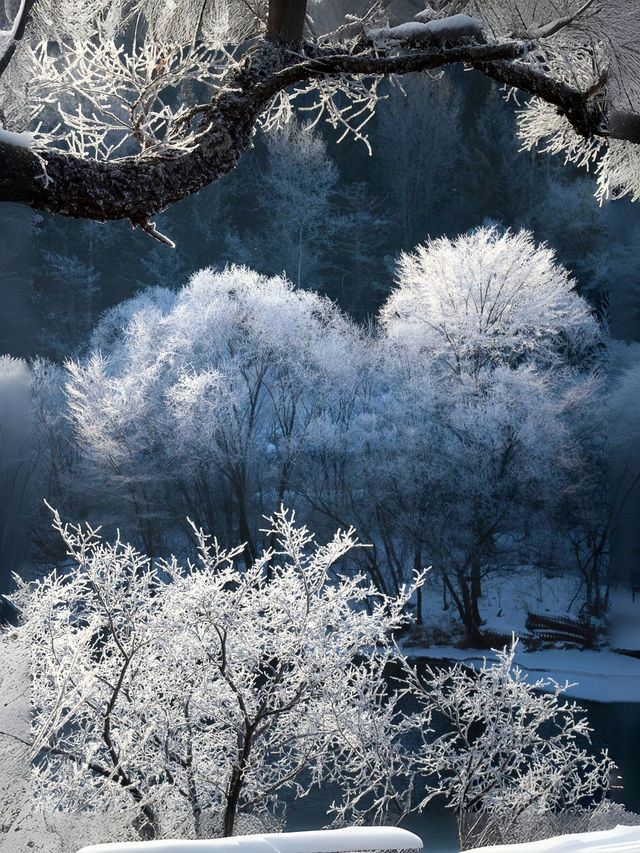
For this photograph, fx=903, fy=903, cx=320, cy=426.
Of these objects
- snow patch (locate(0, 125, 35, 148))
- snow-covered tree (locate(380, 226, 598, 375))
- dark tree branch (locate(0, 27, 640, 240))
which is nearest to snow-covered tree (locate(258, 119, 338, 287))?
snow-covered tree (locate(380, 226, 598, 375))

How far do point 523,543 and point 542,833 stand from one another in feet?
17.4

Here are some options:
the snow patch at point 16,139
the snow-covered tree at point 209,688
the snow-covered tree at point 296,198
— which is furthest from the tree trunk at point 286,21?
the snow-covered tree at point 296,198

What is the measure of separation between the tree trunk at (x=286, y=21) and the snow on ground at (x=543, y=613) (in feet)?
23.4

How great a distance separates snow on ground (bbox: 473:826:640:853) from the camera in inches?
51.7

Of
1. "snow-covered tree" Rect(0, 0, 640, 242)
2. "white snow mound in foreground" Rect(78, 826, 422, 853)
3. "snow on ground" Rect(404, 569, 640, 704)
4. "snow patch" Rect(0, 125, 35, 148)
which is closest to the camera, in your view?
"white snow mound in foreground" Rect(78, 826, 422, 853)

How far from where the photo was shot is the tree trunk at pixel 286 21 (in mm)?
2176

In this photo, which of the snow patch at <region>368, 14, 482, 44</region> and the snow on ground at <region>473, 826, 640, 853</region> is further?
the snow patch at <region>368, 14, 482, 44</region>

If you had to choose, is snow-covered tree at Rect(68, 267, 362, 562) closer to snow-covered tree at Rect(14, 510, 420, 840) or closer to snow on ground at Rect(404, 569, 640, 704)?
snow on ground at Rect(404, 569, 640, 704)

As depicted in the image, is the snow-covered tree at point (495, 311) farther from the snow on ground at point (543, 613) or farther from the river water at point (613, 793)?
the river water at point (613, 793)

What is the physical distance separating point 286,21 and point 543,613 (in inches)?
294

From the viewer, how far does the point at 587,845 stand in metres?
1.38

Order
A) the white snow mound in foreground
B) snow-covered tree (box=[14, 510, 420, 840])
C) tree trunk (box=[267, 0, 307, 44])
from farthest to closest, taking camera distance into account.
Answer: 1. snow-covered tree (box=[14, 510, 420, 840])
2. tree trunk (box=[267, 0, 307, 44])
3. the white snow mound in foreground

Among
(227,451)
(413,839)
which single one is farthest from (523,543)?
(413,839)

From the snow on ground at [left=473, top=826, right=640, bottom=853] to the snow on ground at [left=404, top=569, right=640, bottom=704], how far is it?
23.7 ft
